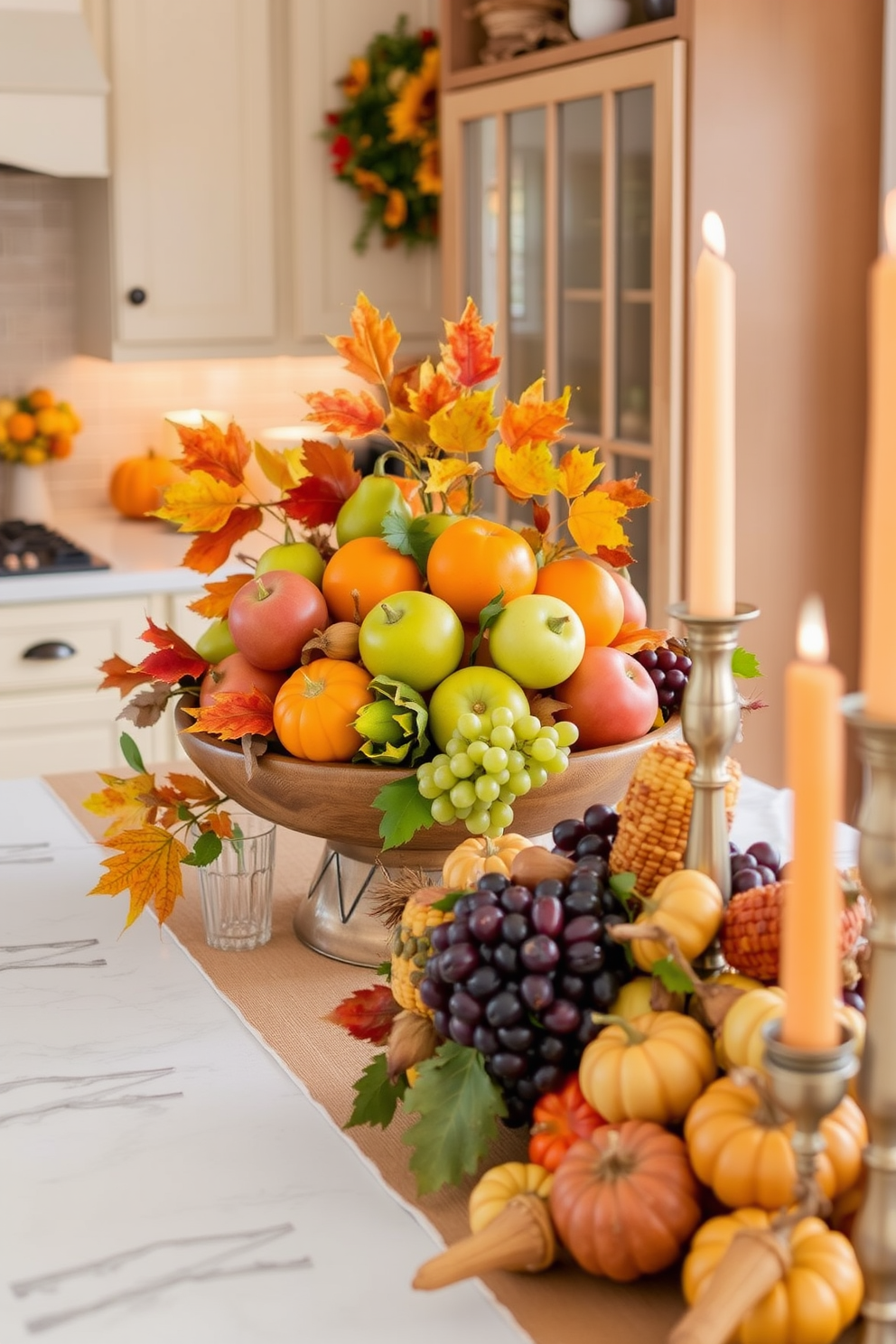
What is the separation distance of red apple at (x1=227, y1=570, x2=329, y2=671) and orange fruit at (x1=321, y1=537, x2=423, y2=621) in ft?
0.06

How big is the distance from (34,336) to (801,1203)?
3.14 meters

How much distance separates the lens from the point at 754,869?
0.84m

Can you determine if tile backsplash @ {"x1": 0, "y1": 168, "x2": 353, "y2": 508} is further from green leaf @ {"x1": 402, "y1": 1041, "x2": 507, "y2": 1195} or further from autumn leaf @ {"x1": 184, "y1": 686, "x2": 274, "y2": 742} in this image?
green leaf @ {"x1": 402, "y1": 1041, "x2": 507, "y2": 1195}

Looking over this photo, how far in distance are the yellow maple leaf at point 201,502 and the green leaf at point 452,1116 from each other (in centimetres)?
51

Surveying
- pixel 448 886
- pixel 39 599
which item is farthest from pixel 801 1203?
pixel 39 599

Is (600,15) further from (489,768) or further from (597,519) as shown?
(489,768)

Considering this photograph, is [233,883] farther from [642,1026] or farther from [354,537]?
[642,1026]

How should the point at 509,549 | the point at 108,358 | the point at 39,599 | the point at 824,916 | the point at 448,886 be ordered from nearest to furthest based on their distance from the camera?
the point at 824,916 → the point at 448,886 → the point at 509,549 → the point at 39,599 → the point at 108,358

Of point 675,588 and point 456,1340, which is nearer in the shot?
point 456,1340

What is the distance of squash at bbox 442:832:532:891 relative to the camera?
2.98ft

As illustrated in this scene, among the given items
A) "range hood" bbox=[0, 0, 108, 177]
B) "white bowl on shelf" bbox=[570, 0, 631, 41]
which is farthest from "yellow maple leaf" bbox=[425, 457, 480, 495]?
"range hood" bbox=[0, 0, 108, 177]

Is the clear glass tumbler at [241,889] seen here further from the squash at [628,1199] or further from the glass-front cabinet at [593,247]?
the glass-front cabinet at [593,247]

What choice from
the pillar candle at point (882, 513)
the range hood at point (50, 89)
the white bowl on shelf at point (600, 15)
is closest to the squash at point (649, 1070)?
the pillar candle at point (882, 513)

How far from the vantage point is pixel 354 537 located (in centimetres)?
119
